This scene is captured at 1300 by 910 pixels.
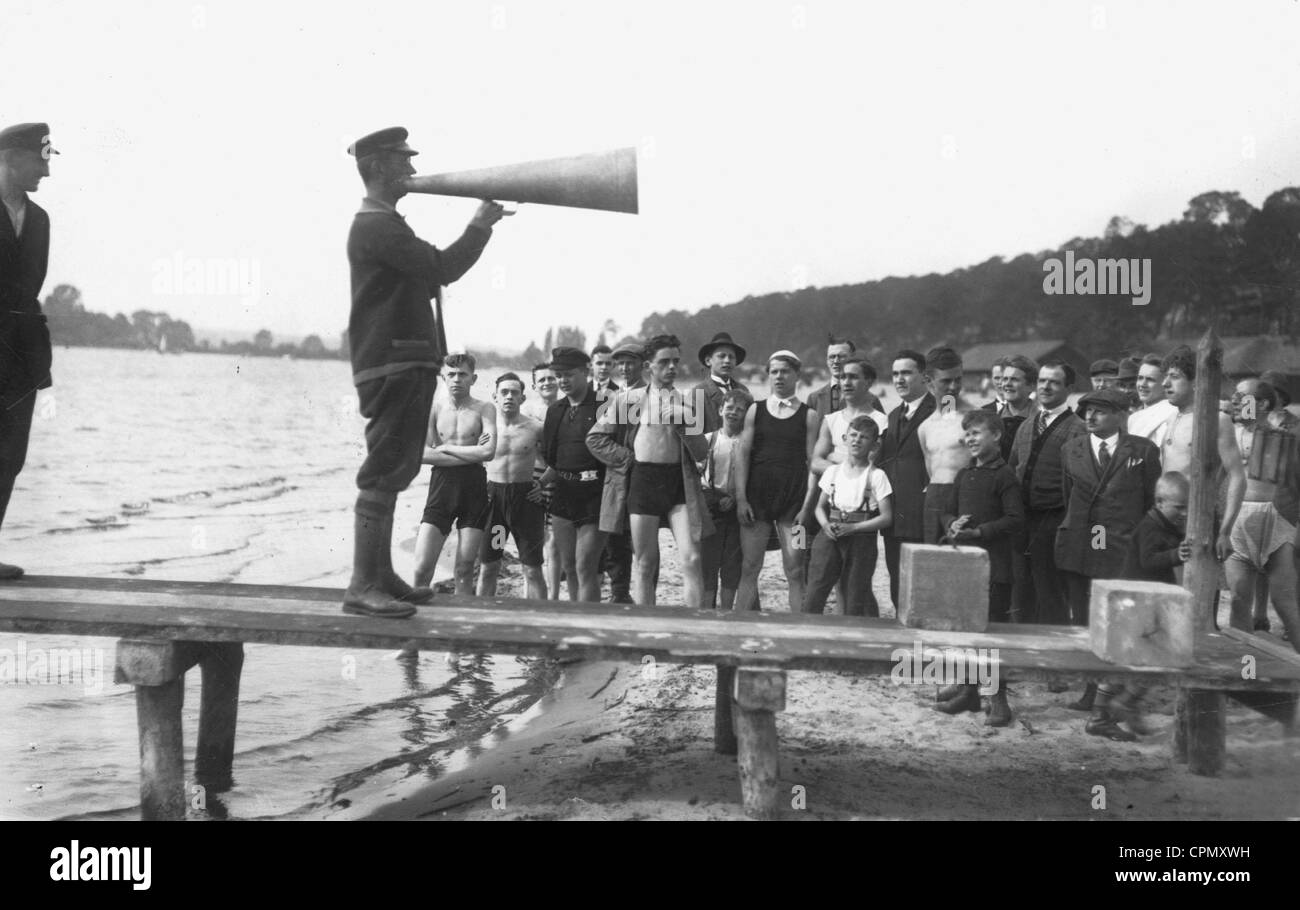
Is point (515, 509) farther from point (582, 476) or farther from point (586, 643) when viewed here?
point (586, 643)

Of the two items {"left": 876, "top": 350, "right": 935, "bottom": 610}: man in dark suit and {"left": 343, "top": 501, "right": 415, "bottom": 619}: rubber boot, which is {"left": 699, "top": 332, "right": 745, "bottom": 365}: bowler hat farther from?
{"left": 343, "top": 501, "right": 415, "bottom": 619}: rubber boot

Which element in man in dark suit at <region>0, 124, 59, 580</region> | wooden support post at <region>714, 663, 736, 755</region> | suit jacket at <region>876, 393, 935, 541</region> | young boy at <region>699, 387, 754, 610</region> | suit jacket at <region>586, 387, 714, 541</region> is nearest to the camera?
man in dark suit at <region>0, 124, 59, 580</region>

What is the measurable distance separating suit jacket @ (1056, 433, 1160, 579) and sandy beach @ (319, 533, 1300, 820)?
0.92 m

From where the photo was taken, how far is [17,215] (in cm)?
462

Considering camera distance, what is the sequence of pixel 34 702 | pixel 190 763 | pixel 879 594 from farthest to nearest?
1. pixel 879 594
2. pixel 34 702
3. pixel 190 763

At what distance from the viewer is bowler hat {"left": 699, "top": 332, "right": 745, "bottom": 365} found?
7469 millimetres

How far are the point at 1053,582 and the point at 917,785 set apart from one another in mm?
1868

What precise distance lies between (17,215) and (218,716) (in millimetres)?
2605

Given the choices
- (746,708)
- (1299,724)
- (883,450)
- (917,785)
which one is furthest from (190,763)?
(1299,724)

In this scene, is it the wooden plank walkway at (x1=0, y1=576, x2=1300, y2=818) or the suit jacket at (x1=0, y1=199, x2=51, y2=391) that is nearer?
the wooden plank walkway at (x1=0, y1=576, x2=1300, y2=818)

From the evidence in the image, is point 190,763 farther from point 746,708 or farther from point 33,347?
point 746,708

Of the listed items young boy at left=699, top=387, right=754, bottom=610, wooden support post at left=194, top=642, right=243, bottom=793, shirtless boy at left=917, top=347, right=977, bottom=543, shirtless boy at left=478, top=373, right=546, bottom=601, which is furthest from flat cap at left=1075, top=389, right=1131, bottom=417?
wooden support post at left=194, top=642, right=243, bottom=793

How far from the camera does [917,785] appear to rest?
4.81 meters

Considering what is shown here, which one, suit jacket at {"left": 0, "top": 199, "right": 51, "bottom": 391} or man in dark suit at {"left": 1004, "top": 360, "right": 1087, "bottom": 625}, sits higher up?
suit jacket at {"left": 0, "top": 199, "right": 51, "bottom": 391}
